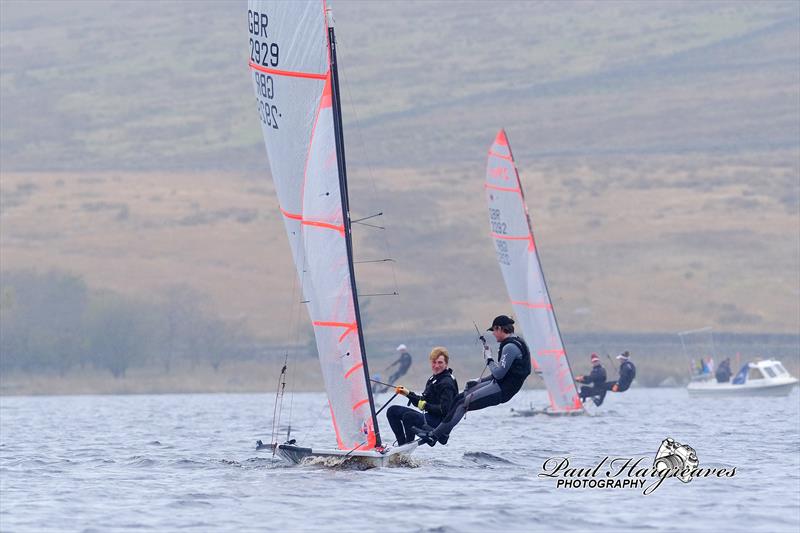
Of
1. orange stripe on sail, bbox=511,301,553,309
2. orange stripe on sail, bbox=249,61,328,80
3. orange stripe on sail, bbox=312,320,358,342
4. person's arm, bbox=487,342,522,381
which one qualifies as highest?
orange stripe on sail, bbox=249,61,328,80

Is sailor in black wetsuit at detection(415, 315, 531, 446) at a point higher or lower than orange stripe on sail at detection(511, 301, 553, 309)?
lower

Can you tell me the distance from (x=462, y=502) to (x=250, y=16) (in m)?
8.62

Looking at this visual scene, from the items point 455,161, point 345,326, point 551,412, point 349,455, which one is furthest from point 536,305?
point 455,161

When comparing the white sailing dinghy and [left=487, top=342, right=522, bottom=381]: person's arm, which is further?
the white sailing dinghy

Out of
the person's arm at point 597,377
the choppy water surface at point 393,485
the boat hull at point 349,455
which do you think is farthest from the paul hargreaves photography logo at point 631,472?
the person's arm at point 597,377

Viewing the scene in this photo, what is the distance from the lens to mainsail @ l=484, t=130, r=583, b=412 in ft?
144

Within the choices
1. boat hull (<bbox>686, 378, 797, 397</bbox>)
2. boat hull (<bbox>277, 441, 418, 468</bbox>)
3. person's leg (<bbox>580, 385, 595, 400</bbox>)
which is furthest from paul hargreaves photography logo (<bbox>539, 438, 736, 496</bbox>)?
boat hull (<bbox>686, 378, 797, 397</bbox>)

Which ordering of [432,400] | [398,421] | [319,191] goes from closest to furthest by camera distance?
[319,191]
[432,400]
[398,421]

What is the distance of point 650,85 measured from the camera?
16688 cm

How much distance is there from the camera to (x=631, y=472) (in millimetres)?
24516

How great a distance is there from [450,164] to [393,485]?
115749 millimetres

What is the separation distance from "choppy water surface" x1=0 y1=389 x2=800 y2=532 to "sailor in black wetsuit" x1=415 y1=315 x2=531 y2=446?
864mm

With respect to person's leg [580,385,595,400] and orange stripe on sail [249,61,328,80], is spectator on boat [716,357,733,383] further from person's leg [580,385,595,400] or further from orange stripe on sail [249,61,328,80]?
orange stripe on sail [249,61,328,80]

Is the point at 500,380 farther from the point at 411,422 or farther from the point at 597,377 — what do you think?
the point at 597,377
